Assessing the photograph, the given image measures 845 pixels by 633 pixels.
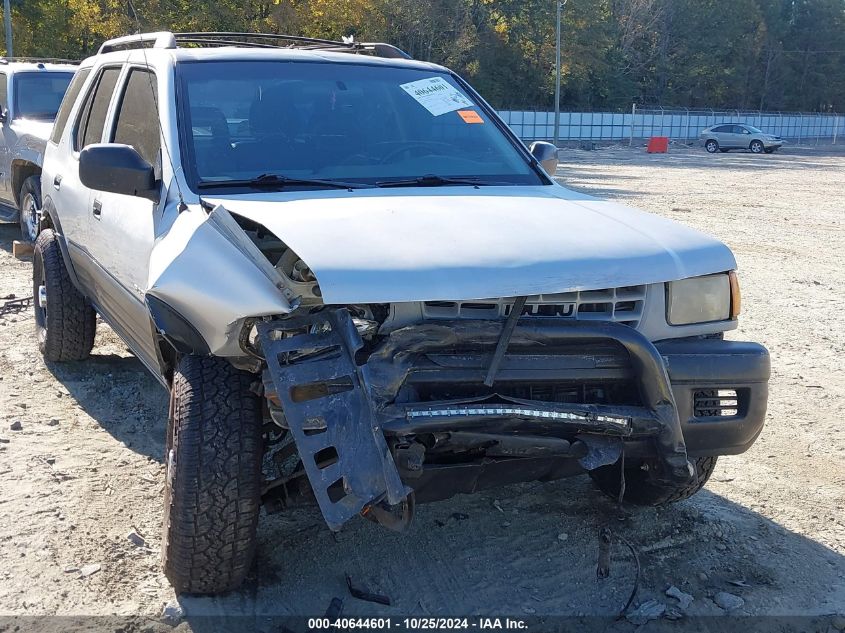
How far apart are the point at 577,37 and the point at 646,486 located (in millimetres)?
54199

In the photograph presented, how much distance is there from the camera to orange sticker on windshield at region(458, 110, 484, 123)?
441 cm

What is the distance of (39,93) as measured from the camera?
33.0 feet

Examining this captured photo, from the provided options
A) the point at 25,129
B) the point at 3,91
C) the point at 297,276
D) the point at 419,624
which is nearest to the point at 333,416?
the point at 297,276

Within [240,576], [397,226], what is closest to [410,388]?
[397,226]

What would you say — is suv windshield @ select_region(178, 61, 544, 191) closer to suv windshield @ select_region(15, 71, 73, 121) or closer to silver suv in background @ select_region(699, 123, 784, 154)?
suv windshield @ select_region(15, 71, 73, 121)

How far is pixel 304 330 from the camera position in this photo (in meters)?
2.83

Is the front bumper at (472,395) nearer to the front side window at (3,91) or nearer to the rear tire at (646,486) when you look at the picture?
the rear tire at (646,486)

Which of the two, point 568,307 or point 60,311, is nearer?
point 568,307

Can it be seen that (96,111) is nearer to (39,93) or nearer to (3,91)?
(39,93)

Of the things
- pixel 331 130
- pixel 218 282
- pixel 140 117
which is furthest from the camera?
pixel 140 117

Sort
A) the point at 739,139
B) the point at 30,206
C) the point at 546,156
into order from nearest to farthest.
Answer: the point at 546,156
the point at 30,206
the point at 739,139

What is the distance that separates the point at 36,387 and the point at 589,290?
12.5 feet

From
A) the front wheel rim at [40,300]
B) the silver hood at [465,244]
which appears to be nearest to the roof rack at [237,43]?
the front wheel rim at [40,300]

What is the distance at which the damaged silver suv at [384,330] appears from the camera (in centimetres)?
269
